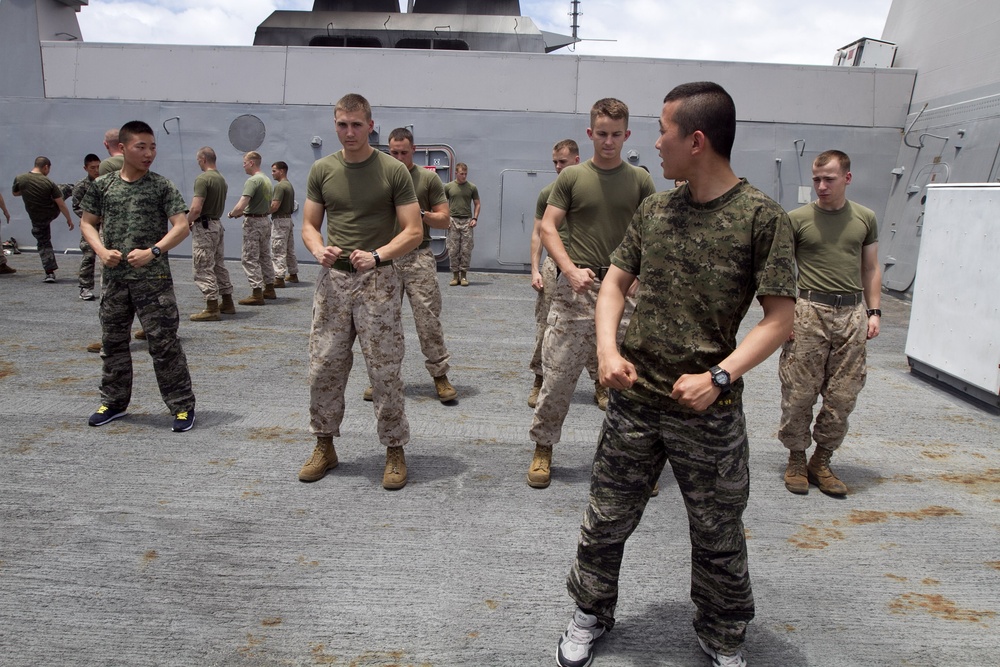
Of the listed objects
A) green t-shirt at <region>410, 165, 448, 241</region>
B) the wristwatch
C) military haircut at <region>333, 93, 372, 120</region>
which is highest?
military haircut at <region>333, 93, 372, 120</region>

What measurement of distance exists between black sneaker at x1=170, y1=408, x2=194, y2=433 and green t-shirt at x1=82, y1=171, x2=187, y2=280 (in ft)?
2.97

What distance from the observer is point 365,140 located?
12.6 feet

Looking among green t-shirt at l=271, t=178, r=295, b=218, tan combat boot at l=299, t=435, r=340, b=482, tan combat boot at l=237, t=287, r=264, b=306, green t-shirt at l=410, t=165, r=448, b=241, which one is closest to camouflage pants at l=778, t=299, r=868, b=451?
tan combat boot at l=299, t=435, r=340, b=482

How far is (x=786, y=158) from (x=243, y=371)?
38.7 feet

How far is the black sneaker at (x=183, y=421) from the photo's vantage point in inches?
185

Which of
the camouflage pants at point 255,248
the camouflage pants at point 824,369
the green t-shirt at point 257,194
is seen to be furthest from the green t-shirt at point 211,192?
the camouflage pants at point 824,369

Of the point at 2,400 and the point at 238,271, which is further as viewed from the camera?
the point at 238,271

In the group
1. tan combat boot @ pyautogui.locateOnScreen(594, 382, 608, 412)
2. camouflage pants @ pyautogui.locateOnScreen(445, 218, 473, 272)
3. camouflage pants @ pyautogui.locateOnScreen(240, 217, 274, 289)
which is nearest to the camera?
tan combat boot @ pyautogui.locateOnScreen(594, 382, 608, 412)

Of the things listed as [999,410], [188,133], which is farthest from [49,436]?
[188,133]

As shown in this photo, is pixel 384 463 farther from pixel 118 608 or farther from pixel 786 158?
pixel 786 158

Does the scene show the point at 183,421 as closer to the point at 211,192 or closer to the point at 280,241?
the point at 211,192

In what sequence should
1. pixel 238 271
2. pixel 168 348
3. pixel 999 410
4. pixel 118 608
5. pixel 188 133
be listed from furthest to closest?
pixel 188 133, pixel 238 271, pixel 999 410, pixel 168 348, pixel 118 608

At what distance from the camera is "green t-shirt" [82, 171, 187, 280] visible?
4.66 meters

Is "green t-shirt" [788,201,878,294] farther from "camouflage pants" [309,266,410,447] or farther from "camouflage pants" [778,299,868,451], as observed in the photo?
"camouflage pants" [309,266,410,447]
